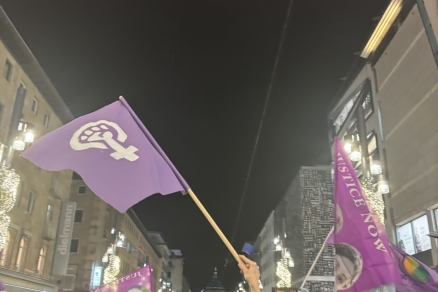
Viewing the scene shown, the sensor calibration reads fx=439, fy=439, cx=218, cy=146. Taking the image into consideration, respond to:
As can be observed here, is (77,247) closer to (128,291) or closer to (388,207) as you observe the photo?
(388,207)

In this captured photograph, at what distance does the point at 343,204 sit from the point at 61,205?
3183cm

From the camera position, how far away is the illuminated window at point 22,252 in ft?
90.2

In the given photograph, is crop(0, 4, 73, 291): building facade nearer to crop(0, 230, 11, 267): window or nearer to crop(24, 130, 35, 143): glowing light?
crop(0, 230, 11, 267): window

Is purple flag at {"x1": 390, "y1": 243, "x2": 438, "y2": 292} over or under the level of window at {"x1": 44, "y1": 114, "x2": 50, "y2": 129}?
under

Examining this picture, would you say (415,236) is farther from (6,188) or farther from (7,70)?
(7,70)

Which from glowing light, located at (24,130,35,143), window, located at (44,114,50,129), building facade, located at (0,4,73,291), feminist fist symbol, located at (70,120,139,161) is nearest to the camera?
feminist fist symbol, located at (70,120,139,161)

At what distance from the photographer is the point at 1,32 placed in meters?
24.8

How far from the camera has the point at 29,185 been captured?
28.9 meters

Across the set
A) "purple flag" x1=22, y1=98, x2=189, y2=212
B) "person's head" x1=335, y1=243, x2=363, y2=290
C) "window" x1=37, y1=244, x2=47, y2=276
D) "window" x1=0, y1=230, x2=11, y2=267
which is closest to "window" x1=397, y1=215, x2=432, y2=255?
"person's head" x1=335, y1=243, x2=363, y2=290

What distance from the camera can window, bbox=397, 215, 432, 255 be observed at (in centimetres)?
2211

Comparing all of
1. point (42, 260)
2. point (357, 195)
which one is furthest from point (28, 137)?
point (42, 260)

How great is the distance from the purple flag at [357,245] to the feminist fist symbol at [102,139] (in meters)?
3.04

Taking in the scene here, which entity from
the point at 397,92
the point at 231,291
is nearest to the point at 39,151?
the point at 397,92

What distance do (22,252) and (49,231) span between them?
13.3 feet
